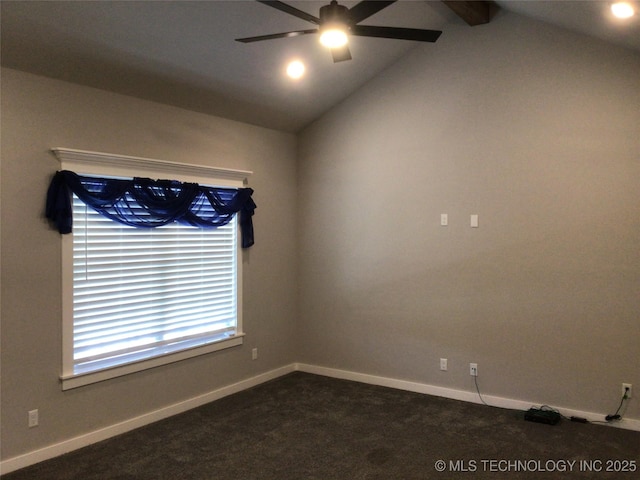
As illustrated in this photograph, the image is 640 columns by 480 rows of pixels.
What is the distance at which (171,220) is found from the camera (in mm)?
3998

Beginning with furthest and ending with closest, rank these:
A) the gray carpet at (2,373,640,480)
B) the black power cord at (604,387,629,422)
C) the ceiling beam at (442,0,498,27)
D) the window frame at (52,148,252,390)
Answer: the ceiling beam at (442,0,498,27)
the black power cord at (604,387,629,422)
the window frame at (52,148,252,390)
the gray carpet at (2,373,640,480)

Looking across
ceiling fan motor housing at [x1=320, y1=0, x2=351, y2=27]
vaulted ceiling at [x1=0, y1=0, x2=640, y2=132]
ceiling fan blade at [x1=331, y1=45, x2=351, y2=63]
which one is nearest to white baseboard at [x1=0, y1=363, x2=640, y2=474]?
vaulted ceiling at [x1=0, y1=0, x2=640, y2=132]

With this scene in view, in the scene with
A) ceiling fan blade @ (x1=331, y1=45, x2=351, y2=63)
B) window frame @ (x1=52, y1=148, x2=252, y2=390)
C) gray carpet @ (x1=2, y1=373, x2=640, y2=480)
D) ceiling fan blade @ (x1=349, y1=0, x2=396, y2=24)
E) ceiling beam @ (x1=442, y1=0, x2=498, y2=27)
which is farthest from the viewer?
ceiling beam @ (x1=442, y1=0, x2=498, y2=27)

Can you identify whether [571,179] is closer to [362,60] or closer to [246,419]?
[362,60]

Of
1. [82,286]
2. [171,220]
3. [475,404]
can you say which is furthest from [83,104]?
[475,404]

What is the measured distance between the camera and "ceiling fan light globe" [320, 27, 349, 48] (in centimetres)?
261

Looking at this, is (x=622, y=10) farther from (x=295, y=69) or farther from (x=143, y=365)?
(x=143, y=365)

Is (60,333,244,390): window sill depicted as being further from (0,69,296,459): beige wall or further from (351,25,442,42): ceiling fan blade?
(351,25,442,42): ceiling fan blade

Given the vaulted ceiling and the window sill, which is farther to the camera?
the window sill

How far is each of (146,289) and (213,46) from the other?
6.60ft

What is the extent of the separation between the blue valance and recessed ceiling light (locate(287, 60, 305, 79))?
3.90 ft

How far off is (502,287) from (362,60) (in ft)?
8.09

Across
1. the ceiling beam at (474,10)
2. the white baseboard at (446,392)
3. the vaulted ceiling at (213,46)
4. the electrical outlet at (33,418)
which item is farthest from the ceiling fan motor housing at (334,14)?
the white baseboard at (446,392)

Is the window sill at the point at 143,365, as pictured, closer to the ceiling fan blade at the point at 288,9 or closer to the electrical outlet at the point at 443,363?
the electrical outlet at the point at 443,363
